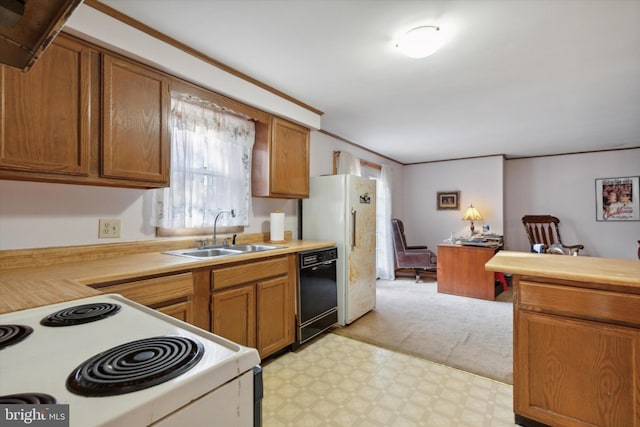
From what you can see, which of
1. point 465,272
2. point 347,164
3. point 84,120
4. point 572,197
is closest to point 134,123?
point 84,120

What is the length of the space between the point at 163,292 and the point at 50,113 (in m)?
1.05

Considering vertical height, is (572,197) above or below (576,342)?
above

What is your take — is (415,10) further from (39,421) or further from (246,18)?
(39,421)

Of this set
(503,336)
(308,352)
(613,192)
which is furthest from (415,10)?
(613,192)

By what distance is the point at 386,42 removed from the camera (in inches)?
76.9

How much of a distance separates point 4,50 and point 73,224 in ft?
4.72

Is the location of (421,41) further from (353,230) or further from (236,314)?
(236,314)

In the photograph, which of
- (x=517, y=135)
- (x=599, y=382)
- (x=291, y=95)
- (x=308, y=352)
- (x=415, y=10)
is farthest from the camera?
(x=517, y=135)

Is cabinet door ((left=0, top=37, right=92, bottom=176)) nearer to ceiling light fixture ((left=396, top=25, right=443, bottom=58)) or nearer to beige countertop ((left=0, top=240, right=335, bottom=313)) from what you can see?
beige countertop ((left=0, top=240, right=335, bottom=313))

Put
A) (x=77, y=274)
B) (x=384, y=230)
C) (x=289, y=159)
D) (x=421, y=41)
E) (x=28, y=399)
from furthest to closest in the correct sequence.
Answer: (x=384, y=230) < (x=289, y=159) < (x=421, y=41) < (x=77, y=274) < (x=28, y=399)

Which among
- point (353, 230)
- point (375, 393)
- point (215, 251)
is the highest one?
point (353, 230)

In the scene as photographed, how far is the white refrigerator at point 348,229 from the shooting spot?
3090 mm

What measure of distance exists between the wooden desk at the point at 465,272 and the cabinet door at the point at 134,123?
12.6 feet

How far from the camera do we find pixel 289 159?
9.85 feet
